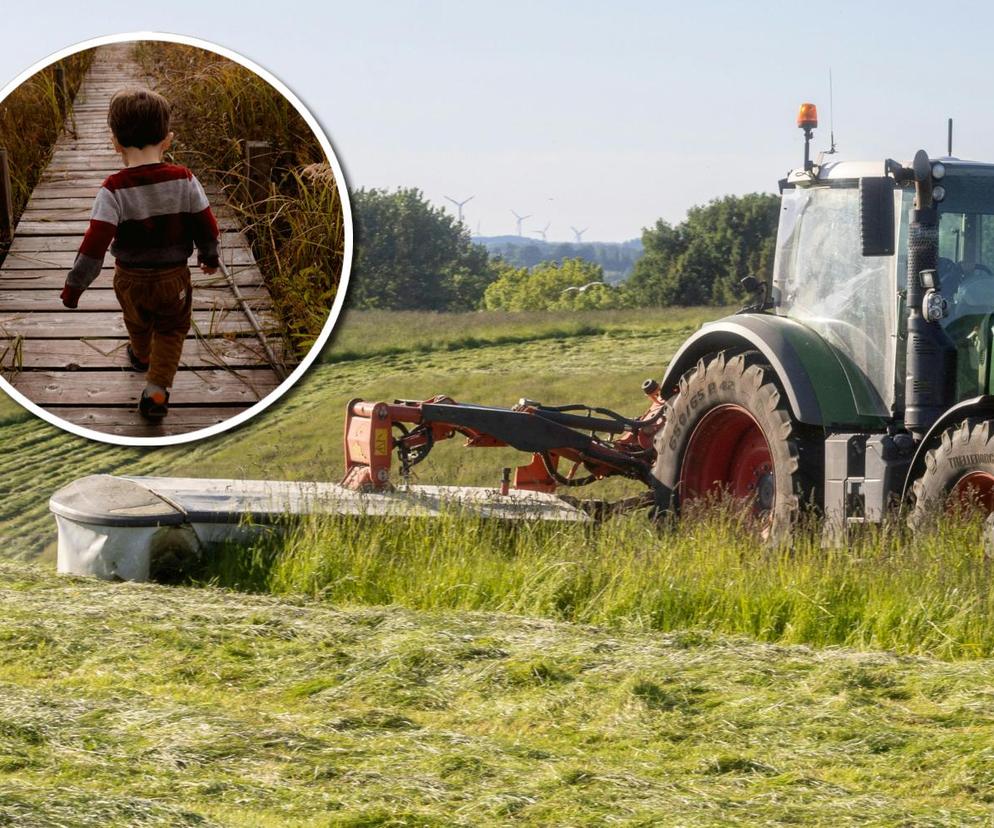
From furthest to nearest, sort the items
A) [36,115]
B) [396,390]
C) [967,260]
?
[396,390] → [967,260] → [36,115]

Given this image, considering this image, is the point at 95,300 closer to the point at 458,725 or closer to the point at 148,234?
the point at 148,234

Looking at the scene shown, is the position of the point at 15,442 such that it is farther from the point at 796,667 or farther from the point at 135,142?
the point at 796,667

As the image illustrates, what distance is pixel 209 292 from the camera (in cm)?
542

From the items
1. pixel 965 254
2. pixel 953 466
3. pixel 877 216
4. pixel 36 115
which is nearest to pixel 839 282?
pixel 965 254

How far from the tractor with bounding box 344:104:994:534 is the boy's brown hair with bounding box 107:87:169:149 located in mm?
2908

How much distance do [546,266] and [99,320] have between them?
73.5 meters

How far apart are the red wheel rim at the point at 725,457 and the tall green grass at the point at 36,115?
379 cm

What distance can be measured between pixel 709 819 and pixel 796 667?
68.0 inches

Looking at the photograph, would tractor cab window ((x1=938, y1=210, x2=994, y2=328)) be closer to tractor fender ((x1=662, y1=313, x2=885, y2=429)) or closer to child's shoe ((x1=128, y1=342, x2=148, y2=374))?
tractor fender ((x1=662, y1=313, x2=885, y2=429))

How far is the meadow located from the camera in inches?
158

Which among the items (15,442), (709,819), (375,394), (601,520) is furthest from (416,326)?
(709,819)

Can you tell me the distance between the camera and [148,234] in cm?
535

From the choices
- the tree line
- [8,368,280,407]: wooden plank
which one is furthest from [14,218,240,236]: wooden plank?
the tree line

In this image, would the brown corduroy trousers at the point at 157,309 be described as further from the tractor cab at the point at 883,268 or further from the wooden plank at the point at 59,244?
the tractor cab at the point at 883,268
